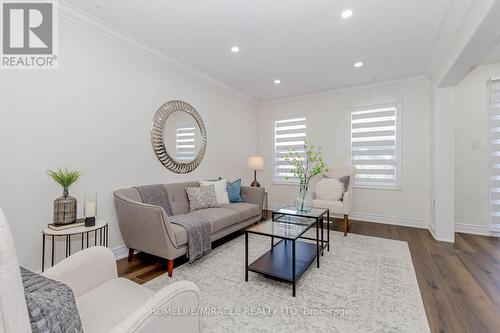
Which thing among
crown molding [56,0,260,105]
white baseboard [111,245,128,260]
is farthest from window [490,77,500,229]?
white baseboard [111,245,128,260]

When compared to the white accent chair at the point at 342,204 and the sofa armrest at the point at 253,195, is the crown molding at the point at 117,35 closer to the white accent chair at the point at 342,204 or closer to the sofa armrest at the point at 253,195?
the sofa armrest at the point at 253,195

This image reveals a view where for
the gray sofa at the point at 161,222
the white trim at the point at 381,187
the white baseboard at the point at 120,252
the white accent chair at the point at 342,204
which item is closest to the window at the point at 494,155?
the white trim at the point at 381,187

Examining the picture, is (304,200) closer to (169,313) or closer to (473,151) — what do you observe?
(169,313)

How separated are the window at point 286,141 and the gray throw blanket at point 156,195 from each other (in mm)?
2850

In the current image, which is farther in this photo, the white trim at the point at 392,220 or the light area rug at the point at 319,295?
the white trim at the point at 392,220

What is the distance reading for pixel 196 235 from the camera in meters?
2.51

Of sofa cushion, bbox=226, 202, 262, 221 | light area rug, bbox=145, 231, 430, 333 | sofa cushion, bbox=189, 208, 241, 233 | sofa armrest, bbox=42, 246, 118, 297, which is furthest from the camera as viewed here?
sofa cushion, bbox=226, 202, 262, 221

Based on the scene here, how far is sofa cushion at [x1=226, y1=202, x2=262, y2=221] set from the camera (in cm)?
336

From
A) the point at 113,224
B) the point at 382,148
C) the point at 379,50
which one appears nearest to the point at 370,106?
the point at 382,148

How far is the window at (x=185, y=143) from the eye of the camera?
345cm

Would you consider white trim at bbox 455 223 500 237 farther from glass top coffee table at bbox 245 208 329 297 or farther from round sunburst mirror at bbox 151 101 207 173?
round sunburst mirror at bbox 151 101 207 173

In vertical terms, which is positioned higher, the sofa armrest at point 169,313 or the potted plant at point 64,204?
the potted plant at point 64,204

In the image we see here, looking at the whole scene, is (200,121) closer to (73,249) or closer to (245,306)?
(73,249)

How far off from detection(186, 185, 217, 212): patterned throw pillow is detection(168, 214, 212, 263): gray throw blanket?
54 cm
